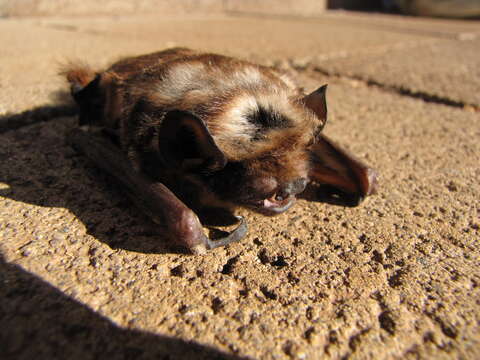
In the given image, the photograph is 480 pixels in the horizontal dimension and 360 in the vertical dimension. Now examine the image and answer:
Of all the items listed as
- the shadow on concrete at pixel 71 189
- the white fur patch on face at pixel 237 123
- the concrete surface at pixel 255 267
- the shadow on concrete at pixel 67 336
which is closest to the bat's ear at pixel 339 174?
the concrete surface at pixel 255 267

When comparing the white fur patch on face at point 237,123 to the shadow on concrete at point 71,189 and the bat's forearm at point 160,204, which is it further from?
the shadow on concrete at point 71,189

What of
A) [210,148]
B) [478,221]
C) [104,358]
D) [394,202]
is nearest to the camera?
[104,358]

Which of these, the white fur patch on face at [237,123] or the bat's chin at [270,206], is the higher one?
the white fur patch on face at [237,123]

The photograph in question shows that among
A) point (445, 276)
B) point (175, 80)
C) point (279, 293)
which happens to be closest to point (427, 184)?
point (445, 276)

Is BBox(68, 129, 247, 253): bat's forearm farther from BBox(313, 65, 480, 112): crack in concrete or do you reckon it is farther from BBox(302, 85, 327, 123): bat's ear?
BBox(313, 65, 480, 112): crack in concrete

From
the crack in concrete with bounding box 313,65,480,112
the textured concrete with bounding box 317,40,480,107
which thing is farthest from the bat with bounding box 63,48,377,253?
the textured concrete with bounding box 317,40,480,107

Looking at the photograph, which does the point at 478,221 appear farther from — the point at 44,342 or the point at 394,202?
the point at 44,342
